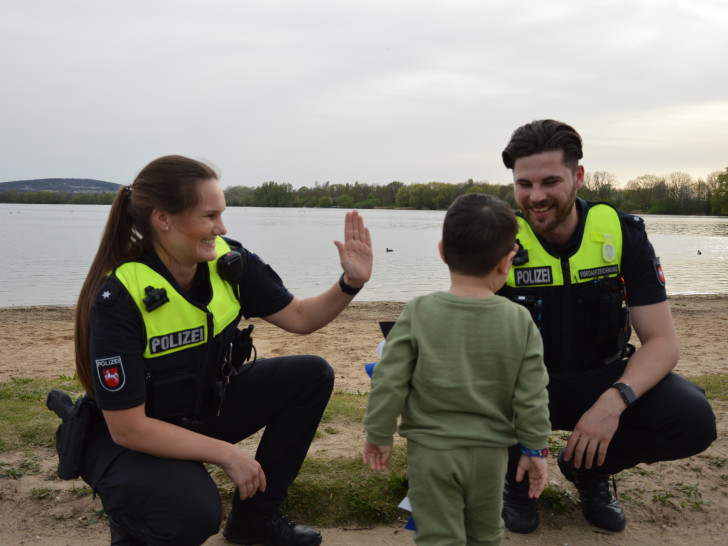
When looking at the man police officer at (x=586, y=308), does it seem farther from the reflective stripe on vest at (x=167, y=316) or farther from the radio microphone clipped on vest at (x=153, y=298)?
the radio microphone clipped on vest at (x=153, y=298)

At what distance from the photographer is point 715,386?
5027 mm

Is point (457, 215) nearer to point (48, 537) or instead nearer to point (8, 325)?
point (48, 537)

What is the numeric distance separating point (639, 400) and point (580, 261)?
2.47 feet

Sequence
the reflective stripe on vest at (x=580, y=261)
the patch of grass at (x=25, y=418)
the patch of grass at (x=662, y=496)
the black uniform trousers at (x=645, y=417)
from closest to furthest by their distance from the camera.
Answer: the black uniform trousers at (x=645, y=417) < the reflective stripe on vest at (x=580, y=261) < the patch of grass at (x=662, y=496) < the patch of grass at (x=25, y=418)

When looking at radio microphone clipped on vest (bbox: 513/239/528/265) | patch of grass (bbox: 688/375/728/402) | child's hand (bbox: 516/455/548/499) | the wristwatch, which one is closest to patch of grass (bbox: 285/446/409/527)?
child's hand (bbox: 516/455/548/499)

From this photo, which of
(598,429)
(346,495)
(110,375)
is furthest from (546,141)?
(110,375)

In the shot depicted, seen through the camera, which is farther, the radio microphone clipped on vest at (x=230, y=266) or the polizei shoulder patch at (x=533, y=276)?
the polizei shoulder patch at (x=533, y=276)

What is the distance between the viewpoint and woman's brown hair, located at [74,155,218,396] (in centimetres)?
250

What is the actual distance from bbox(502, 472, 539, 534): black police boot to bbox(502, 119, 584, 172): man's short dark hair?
167cm

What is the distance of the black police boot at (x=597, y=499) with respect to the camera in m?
2.98

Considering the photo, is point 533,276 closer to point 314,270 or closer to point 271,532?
point 271,532

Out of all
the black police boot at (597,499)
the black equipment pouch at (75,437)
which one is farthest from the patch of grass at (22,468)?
the black police boot at (597,499)

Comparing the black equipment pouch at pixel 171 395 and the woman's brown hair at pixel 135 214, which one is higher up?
the woman's brown hair at pixel 135 214

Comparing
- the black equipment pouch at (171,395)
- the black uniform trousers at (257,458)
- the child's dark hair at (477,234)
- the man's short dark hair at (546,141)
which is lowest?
the black uniform trousers at (257,458)
